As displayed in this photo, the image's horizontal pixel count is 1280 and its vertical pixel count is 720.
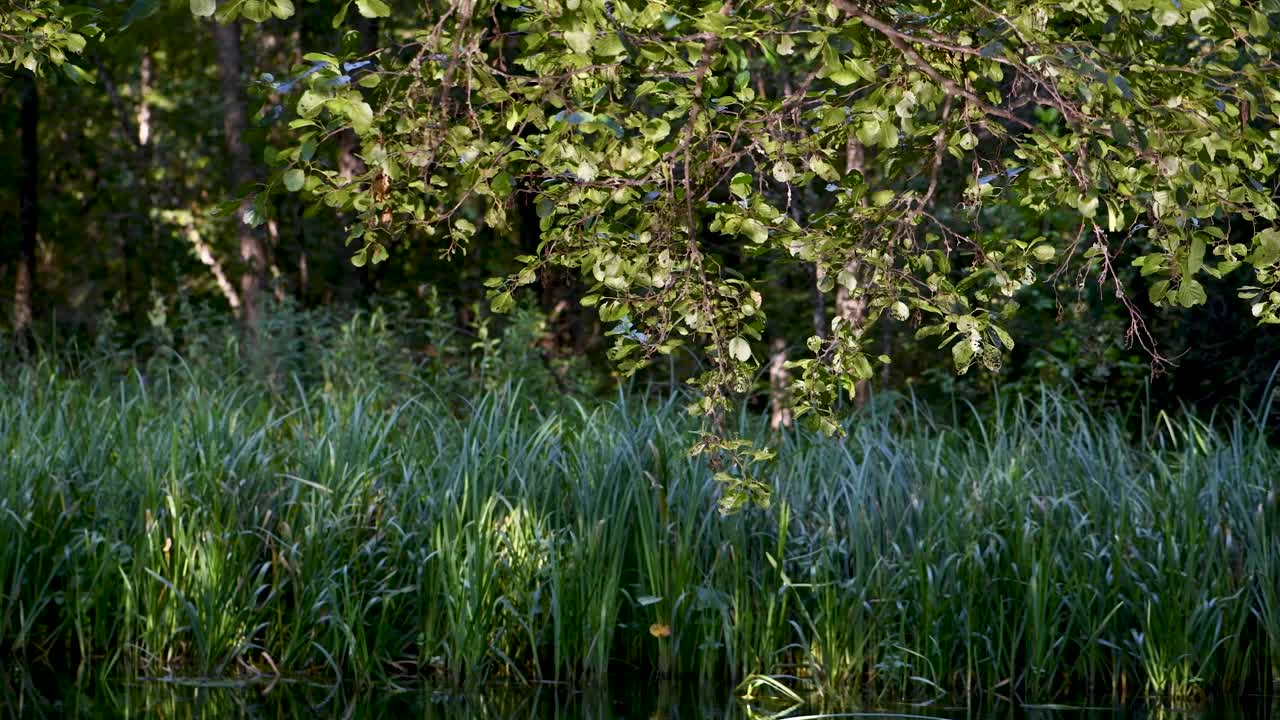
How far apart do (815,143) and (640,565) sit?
2.54 m

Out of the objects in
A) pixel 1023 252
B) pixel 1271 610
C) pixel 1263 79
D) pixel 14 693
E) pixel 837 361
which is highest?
pixel 1263 79

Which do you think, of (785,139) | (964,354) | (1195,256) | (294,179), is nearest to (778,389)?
(785,139)

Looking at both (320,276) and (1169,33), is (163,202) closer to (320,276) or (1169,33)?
(320,276)

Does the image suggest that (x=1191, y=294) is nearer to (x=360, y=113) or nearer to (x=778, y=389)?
(x=360, y=113)

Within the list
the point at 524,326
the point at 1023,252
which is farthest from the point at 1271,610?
the point at 524,326

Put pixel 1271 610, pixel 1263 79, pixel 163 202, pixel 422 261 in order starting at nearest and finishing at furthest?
pixel 1263 79, pixel 1271 610, pixel 422 261, pixel 163 202

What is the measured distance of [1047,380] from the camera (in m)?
9.48

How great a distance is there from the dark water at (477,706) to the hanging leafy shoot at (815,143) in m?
1.88

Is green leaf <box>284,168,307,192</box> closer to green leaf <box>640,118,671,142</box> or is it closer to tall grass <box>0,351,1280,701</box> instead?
green leaf <box>640,118,671,142</box>

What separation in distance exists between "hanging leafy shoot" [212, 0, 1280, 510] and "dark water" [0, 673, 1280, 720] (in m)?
1.88

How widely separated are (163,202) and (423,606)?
616 inches

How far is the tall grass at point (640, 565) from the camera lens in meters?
5.20

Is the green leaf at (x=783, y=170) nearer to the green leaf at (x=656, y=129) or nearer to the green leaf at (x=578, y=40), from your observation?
the green leaf at (x=656, y=129)

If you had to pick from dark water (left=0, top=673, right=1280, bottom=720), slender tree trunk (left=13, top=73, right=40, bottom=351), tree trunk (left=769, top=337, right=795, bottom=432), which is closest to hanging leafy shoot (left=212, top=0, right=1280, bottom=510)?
dark water (left=0, top=673, right=1280, bottom=720)
